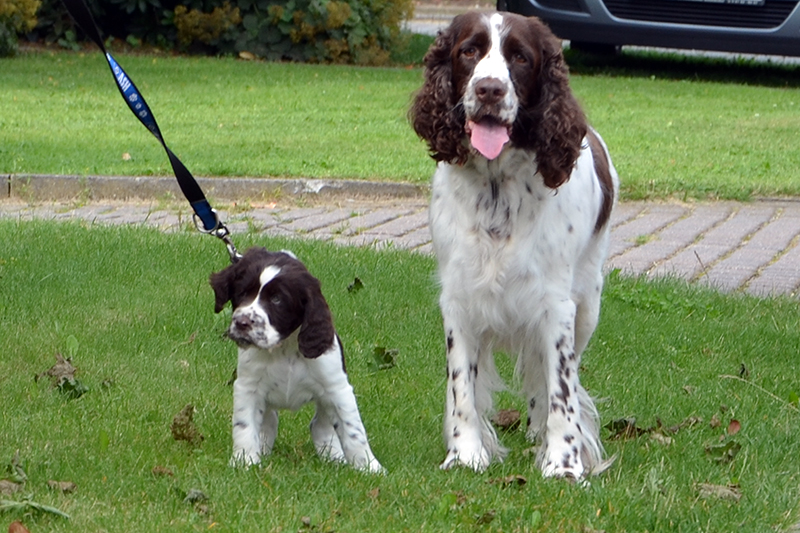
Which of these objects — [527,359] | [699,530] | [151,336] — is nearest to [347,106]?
[151,336]

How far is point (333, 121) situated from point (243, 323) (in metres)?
8.45

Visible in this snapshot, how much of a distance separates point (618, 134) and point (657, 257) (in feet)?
13.6

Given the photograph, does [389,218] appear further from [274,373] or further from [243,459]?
[243,459]

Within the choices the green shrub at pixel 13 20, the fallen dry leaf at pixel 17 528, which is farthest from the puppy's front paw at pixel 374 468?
the green shrub at pixel 13 20

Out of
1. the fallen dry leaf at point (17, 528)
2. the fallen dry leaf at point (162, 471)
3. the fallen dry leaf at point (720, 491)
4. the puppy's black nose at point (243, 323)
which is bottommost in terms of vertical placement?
the fallen dry leaf at point (162, 471)

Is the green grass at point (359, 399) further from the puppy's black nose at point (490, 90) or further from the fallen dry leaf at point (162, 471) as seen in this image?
the puppy's black nose at point (490, 90)

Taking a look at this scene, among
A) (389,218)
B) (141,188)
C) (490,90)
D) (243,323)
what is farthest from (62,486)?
(141,188)

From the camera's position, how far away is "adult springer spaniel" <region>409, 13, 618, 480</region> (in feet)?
13.3

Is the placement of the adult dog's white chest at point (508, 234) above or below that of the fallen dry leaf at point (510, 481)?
above

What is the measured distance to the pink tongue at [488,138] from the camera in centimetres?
401

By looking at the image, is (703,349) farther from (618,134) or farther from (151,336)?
(618,134)

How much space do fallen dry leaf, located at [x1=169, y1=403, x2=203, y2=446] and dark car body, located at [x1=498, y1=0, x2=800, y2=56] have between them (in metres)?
11.8

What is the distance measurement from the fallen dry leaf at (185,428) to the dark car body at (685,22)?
11.8 m

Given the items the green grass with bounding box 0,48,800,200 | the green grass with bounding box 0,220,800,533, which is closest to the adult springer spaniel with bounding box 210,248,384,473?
the green grass with bounding box 0,220,800,533
